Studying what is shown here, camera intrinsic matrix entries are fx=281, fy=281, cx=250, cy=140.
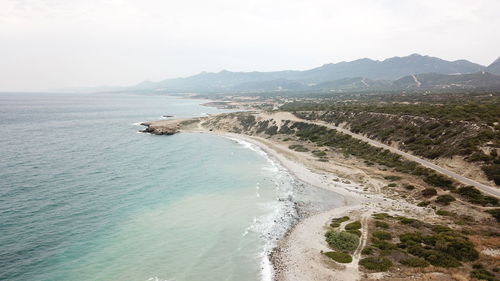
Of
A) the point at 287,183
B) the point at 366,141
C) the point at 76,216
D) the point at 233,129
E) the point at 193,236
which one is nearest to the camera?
the point at 193,236

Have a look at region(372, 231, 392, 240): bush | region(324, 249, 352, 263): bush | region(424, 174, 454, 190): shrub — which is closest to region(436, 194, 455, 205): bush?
region(424, 174, 454, 190): shrub

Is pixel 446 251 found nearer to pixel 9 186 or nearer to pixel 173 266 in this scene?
pixel 173 266

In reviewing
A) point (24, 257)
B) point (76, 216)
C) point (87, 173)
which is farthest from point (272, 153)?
point (24, 257)

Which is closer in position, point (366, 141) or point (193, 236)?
point (193, 236)

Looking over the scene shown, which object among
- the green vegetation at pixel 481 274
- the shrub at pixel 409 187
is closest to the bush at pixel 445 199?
the shrub at pixel 409 187

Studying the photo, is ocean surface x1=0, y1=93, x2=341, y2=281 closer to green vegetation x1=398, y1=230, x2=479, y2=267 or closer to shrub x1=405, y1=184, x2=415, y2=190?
shrub x1=405, y1=184, x2=415, y2=190

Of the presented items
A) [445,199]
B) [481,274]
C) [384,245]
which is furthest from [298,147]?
[481,274]

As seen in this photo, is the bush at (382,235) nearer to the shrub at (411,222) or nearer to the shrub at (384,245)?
the shrub at (384,245)

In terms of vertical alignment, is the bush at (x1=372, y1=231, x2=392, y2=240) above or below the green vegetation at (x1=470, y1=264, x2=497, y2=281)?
below
